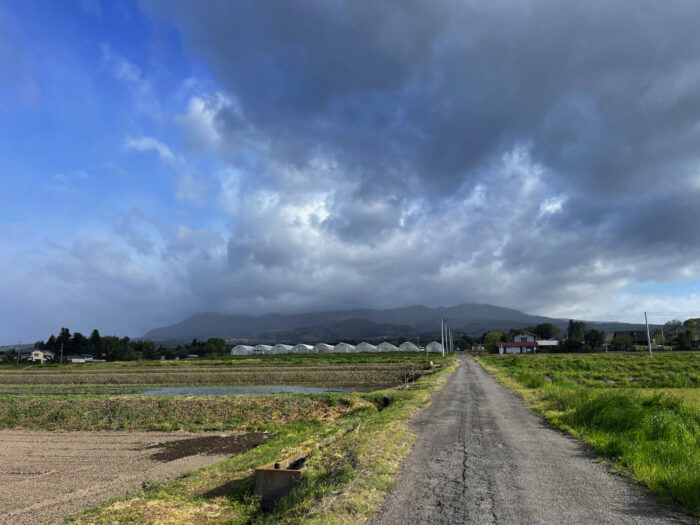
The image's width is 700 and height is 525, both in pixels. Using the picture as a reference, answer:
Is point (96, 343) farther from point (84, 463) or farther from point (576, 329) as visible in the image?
point (576, 329)

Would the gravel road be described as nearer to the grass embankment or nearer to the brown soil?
the grass embankment

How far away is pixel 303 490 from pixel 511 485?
4215 mm

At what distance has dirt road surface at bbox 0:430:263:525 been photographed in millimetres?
12309

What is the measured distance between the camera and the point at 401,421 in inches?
643

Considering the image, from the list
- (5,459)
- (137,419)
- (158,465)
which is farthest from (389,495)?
(137,419)

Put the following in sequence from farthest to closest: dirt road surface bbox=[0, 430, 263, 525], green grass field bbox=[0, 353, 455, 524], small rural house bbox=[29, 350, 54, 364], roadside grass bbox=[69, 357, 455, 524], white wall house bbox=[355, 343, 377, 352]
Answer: white wall house bbox=[355, 343, 377, 352] → small rural house bbox=[29, 350, 54, 364] → dirt road surface bbox=[0, 430, 263, 525] → green grass field bbox=[0, 353, 455, 524] → roadside grass bbox=[69, 357, 455, 524]

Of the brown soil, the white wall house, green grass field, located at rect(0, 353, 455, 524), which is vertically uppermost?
green grass field, located at rect(0, 353, 455, 524)

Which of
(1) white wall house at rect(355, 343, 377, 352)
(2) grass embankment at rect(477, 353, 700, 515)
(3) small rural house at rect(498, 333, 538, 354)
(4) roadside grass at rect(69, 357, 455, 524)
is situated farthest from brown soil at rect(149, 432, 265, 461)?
(1) white wall house at rect(355, 343, 377, 352)

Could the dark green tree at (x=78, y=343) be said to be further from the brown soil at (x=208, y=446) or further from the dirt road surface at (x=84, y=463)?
the brown soil at (x=208, y=446)

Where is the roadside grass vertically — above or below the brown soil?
above

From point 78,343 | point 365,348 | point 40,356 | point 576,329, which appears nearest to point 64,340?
point 78,343

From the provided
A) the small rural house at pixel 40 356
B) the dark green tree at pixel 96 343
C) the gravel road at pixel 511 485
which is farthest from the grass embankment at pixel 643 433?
the small rural house at pixel 40 356

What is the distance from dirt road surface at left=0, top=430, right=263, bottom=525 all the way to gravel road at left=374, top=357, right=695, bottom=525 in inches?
359

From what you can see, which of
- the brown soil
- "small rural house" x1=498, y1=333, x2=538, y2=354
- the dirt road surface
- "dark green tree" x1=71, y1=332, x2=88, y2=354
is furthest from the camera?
"dark green tree" x1=71, y1=332, x2=88, y2=354
